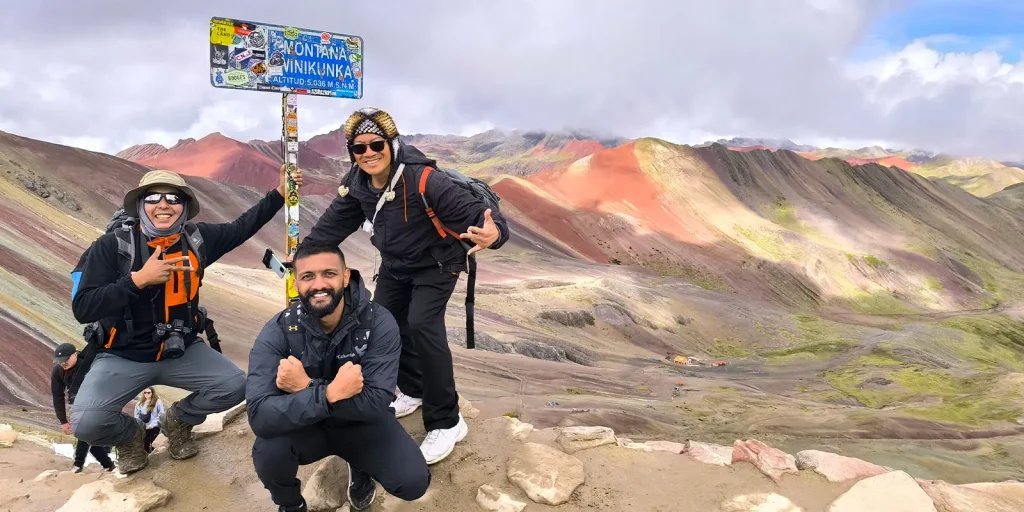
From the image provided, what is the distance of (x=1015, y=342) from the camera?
1329 inches

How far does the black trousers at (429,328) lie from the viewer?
3.96 metres

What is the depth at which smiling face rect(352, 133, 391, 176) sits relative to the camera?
370 centimetres

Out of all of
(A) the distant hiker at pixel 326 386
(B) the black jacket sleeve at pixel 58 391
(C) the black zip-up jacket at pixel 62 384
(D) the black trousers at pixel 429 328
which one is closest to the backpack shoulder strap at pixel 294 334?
(A) the distant hiker at pixel 326 386

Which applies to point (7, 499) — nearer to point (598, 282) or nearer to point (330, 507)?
point (330, 507)

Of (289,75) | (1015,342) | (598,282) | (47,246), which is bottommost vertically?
(1015,342)

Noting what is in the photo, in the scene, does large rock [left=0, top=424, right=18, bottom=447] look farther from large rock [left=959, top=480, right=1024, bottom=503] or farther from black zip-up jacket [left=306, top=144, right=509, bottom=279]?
large rock [left=959, top=480, right=1024, bottom=503]

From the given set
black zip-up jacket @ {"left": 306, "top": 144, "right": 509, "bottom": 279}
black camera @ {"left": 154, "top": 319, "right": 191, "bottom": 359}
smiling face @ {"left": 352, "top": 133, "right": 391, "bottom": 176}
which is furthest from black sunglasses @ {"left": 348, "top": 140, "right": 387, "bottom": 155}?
black camera @ {"left": 154, "top": 319, "right": 191, "bottom": 359}

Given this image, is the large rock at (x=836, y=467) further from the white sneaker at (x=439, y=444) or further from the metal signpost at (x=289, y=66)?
the metal signpost at (x=289, y=66)

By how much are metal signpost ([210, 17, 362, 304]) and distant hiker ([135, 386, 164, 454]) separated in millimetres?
1303

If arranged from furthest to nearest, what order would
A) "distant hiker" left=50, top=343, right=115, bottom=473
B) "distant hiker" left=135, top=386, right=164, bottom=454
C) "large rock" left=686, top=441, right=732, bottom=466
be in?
"distant hiker" left=135, top=386, right=164, bottom=454
"distant hiker" left=50, top=343, right=115, bottom=473
"large rock" left=686, top=441, right=732, bottom=466

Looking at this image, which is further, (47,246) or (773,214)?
(773,214)

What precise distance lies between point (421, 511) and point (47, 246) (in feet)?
41.8

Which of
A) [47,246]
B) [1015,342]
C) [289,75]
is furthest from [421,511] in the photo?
[1015,342]

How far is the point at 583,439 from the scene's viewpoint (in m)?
4.64
